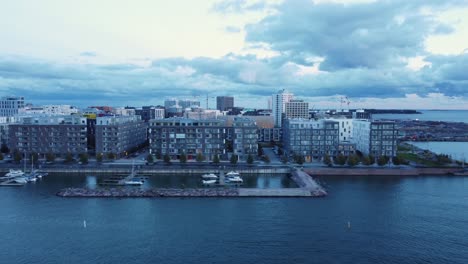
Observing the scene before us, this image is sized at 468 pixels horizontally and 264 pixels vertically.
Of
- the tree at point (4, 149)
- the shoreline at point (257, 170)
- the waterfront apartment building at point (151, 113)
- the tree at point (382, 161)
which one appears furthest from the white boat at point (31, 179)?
the waterfront apartment building at point (151, 113)

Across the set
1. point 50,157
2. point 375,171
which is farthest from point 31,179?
point 375,171

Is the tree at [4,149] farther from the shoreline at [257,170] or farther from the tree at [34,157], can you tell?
the shoreline at [257,170]

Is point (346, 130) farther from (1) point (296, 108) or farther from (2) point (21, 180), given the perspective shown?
(1) point (296, 108)

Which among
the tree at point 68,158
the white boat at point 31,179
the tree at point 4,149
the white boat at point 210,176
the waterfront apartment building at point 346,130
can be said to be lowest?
the white boat at point 31,179

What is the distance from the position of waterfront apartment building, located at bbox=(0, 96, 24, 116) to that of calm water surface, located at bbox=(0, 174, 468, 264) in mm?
52157

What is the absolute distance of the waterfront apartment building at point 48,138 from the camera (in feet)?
101

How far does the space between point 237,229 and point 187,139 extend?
16.3m

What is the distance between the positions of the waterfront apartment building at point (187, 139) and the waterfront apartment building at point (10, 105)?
46.8m

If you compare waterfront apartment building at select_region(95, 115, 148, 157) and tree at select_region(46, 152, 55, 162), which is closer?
tree at select_region(46, 152, 55, 162)

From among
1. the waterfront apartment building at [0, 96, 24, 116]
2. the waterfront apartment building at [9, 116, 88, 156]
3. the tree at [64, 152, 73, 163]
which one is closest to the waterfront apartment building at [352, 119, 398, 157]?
the waterfront apartment building at [9, 116, 88, 156]

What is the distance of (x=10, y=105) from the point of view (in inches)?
2653

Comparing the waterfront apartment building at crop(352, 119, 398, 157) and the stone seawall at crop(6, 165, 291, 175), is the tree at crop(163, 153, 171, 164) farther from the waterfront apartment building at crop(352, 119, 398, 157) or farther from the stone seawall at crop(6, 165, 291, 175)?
the waterfront apartment building at crop(352, 119, 398, 157)

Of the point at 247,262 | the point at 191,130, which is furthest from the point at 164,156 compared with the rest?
the point at 247,262

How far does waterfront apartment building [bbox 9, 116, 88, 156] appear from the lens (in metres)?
30.8
